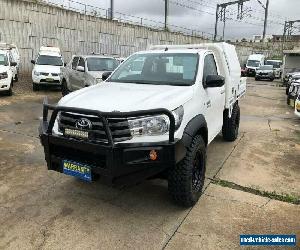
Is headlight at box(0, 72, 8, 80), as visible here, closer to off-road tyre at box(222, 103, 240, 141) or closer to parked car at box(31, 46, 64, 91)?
parked car at box(31, 46, 64, 91)

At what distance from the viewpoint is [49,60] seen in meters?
15.5

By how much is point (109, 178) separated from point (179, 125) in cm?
97

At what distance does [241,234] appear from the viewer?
3.48 meters

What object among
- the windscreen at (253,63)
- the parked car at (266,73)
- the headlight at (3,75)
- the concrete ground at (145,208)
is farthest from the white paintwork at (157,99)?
the windscreen at (253,63)

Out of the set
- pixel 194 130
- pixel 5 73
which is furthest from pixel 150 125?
pixel 5 73

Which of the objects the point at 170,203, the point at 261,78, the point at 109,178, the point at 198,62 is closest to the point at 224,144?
the point at 198,62

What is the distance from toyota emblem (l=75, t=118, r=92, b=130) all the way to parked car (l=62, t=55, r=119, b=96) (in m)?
7.35

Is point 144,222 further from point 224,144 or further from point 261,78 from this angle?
point 261,78

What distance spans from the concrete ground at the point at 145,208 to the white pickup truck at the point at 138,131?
1.36 ft

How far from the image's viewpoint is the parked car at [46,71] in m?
14.6

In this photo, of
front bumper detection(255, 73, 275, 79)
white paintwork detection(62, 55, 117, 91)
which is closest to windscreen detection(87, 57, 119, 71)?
white paintwork detection(62, 55, 117, 91)

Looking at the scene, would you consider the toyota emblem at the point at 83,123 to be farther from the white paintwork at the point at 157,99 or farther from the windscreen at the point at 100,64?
the windscreen at the point at 100,64

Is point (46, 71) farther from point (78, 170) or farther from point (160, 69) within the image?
point (78, 170)

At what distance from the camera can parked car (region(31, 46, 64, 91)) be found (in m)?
14.6
